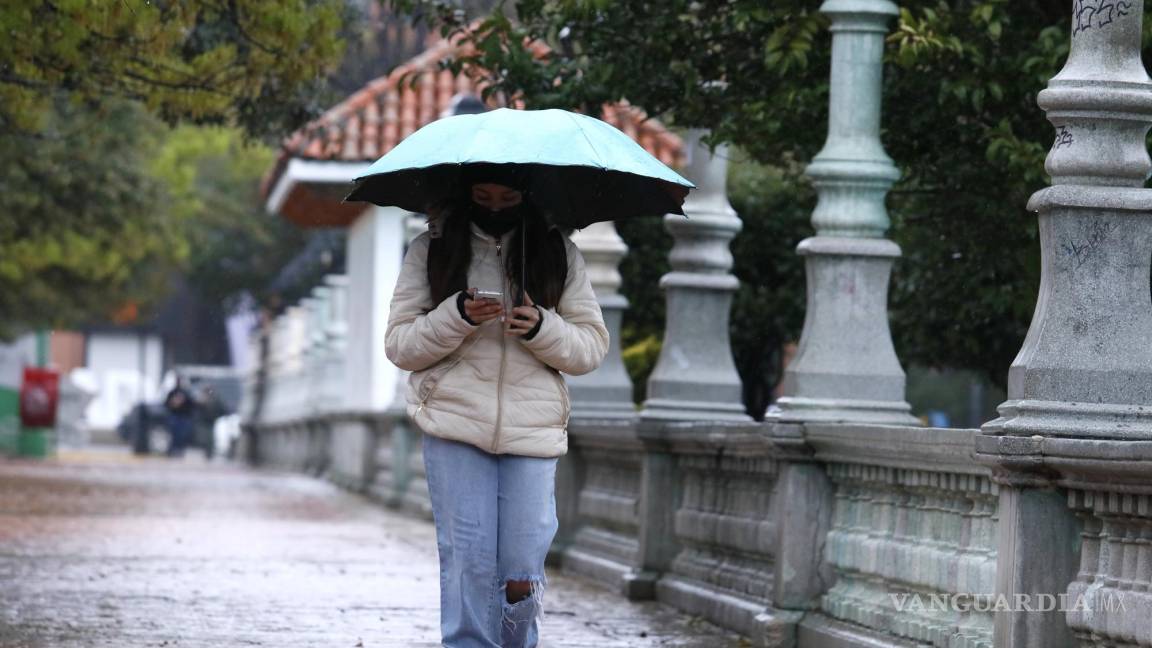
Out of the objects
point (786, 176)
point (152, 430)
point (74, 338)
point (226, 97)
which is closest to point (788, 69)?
point (786, 176)

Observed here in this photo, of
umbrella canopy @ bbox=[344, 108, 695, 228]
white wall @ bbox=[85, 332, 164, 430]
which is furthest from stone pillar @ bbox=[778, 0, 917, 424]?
white wall @ bbox=[85, 332, 164, 430]

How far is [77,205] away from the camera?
2753cm

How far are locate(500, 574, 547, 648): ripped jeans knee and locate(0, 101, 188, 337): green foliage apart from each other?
552 inches

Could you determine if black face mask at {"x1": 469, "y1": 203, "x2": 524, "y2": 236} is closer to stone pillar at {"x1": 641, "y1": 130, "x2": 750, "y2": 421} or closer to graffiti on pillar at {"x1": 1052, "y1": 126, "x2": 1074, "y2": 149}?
graffiti on pillar at {"x1": 1052, "y1": 126, "x2": 1074, "y2": 149}

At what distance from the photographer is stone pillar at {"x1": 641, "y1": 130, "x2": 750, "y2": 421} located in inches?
470

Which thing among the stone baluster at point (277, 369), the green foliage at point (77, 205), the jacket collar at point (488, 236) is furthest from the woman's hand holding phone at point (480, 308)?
the stone baluster at point (277, 369)

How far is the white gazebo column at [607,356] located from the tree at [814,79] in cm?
255

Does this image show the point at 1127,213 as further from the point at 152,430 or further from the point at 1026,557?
the point at 152,430

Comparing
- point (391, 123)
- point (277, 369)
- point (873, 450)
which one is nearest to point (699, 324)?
point (873, 450)

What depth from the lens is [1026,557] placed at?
6352 mm

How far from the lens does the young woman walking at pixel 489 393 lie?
6527 millimetres

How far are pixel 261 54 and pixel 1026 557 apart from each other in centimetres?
688

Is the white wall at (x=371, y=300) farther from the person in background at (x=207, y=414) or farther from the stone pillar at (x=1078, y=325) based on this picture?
the person in background at (x=207, y=414)

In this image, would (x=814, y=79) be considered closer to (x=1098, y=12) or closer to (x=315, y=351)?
(x=1098, y=12)
